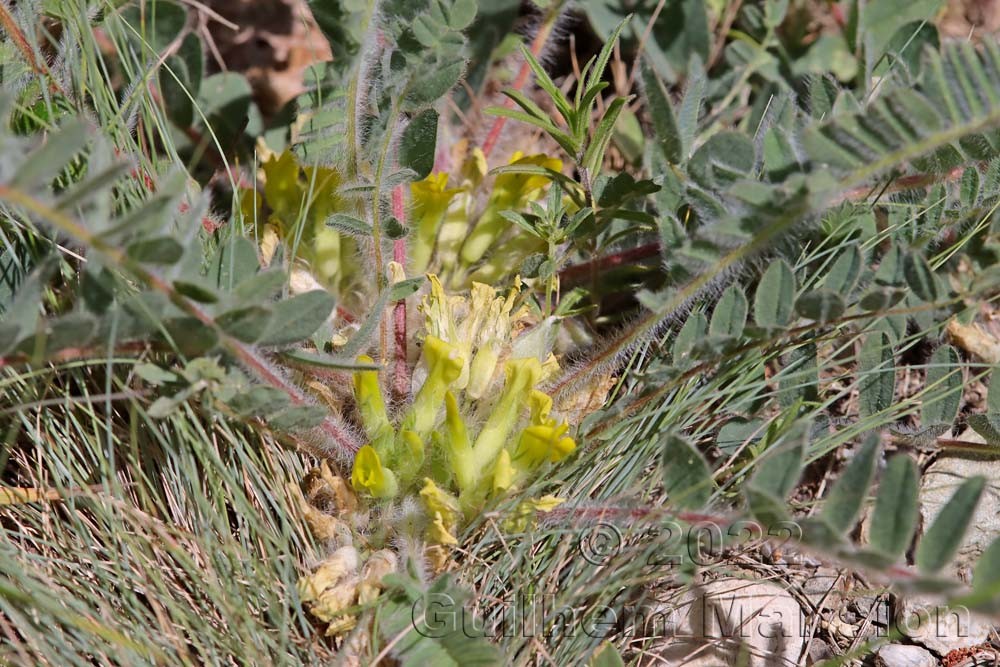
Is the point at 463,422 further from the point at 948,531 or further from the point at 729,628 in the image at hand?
the point at 948,531

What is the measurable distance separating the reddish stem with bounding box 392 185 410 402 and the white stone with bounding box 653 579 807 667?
677 millimetres

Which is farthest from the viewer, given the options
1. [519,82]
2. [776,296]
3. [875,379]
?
[519,82]

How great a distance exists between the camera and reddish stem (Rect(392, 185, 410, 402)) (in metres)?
1.96

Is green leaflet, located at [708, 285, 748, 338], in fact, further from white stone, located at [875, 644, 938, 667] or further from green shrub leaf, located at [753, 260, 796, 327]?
white stone, located at [875, 644, 938, 667]

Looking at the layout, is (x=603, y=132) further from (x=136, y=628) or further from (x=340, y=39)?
(x=136, y=628)

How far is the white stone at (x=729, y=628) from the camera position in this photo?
1837mm

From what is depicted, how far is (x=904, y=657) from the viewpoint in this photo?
1.90m

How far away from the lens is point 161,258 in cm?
138

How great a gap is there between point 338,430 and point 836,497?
2.98 feet

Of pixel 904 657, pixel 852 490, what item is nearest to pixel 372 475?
pixel 852 490

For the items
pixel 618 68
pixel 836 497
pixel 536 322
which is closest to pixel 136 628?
pixel 536 322

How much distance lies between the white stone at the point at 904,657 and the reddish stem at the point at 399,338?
3.55ft

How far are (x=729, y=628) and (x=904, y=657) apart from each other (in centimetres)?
37

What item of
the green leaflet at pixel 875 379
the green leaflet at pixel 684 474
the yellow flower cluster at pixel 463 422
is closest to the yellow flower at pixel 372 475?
the yellow flower cluster at pixel 463 422
